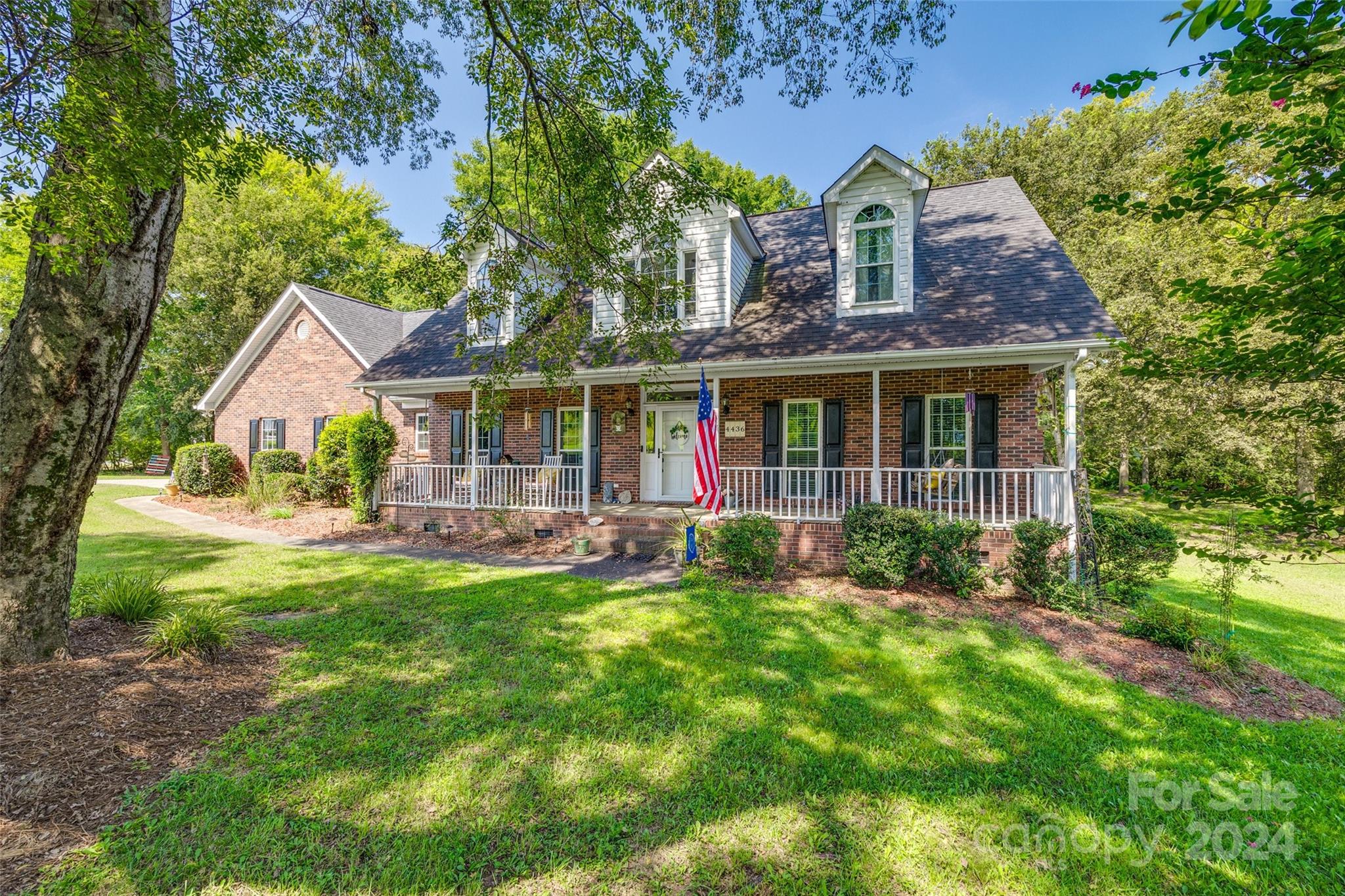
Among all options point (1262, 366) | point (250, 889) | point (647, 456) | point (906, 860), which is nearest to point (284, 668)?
point (250, 889)

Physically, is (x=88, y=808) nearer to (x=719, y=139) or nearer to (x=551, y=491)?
(x=551, y=491)

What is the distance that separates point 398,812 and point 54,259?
331 centimetres

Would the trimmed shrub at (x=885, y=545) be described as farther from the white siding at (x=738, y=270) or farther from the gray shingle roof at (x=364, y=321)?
the gray shingle roof at (x=364, y=321)

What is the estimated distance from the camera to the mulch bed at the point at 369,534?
974 cm

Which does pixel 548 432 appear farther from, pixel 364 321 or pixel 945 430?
pixel 364 321

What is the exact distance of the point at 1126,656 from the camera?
514 centimetres

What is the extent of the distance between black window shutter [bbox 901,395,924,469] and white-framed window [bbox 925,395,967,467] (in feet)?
0.30

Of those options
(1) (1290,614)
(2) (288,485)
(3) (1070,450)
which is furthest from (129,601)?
(1) (1290,614)

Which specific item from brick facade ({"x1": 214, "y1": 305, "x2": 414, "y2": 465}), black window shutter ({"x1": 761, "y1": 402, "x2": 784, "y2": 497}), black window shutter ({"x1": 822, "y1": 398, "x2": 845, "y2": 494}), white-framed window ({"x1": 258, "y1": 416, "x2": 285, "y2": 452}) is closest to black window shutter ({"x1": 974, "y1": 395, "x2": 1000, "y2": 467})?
black window shutter ({"x1": 822, "y1": 398, "x2": 845, "y2": 494})

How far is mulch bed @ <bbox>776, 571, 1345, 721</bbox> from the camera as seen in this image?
4.39 metres

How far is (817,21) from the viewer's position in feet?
19.1

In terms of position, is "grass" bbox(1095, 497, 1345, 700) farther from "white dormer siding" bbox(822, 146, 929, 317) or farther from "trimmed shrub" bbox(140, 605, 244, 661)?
"trimmed shrub" bbox(140, 605, 244, 661)

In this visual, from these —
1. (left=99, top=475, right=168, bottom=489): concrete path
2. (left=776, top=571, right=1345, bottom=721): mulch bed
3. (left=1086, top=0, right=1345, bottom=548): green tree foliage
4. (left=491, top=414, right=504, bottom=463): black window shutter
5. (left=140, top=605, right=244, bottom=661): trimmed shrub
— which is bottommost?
(left=776, top=571, right=1345, bottom=721): mulch bed


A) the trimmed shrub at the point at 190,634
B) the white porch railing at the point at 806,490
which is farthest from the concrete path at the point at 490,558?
the trimmed shrub at the point at 190,634
